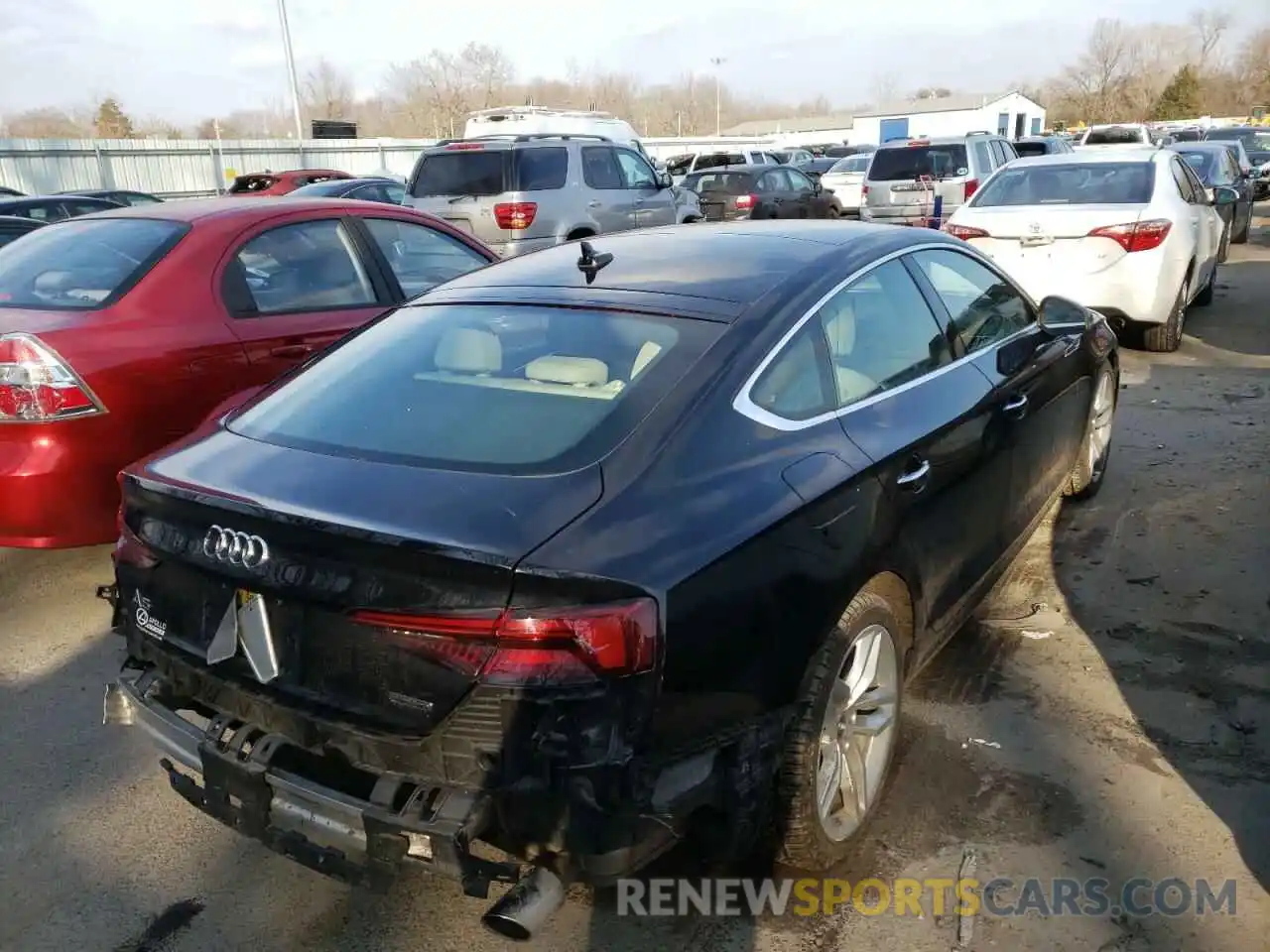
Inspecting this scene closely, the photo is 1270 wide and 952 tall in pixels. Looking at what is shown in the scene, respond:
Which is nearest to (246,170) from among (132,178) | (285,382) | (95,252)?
(132,178)

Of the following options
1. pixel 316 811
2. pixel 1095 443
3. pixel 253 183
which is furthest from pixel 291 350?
pixel 253 183

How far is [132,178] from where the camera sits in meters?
28.8

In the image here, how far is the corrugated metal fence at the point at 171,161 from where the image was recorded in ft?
86.5

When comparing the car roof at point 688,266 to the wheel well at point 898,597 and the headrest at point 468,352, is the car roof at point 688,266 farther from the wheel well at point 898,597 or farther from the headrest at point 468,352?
the wheel well at point 898,597

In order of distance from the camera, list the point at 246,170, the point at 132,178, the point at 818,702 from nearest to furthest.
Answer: the point at 818,702 < the point at 132,178 < the point at 246,170

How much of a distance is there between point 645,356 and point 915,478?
855 mm

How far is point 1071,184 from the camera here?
872 cm

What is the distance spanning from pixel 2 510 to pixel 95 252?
138 cm

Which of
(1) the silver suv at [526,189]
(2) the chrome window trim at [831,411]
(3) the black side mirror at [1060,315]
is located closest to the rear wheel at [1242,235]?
(1) the silver suv at [526,189]

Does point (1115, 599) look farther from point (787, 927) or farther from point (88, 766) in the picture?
point (88, 766)

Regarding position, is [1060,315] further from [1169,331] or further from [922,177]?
[922,177]

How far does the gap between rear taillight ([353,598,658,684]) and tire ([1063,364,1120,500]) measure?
354cm

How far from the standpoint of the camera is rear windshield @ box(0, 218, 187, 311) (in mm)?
4418

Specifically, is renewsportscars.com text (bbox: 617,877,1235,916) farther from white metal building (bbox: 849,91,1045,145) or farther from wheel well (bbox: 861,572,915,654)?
white metal building (bbox: 849,91,1045,145)
